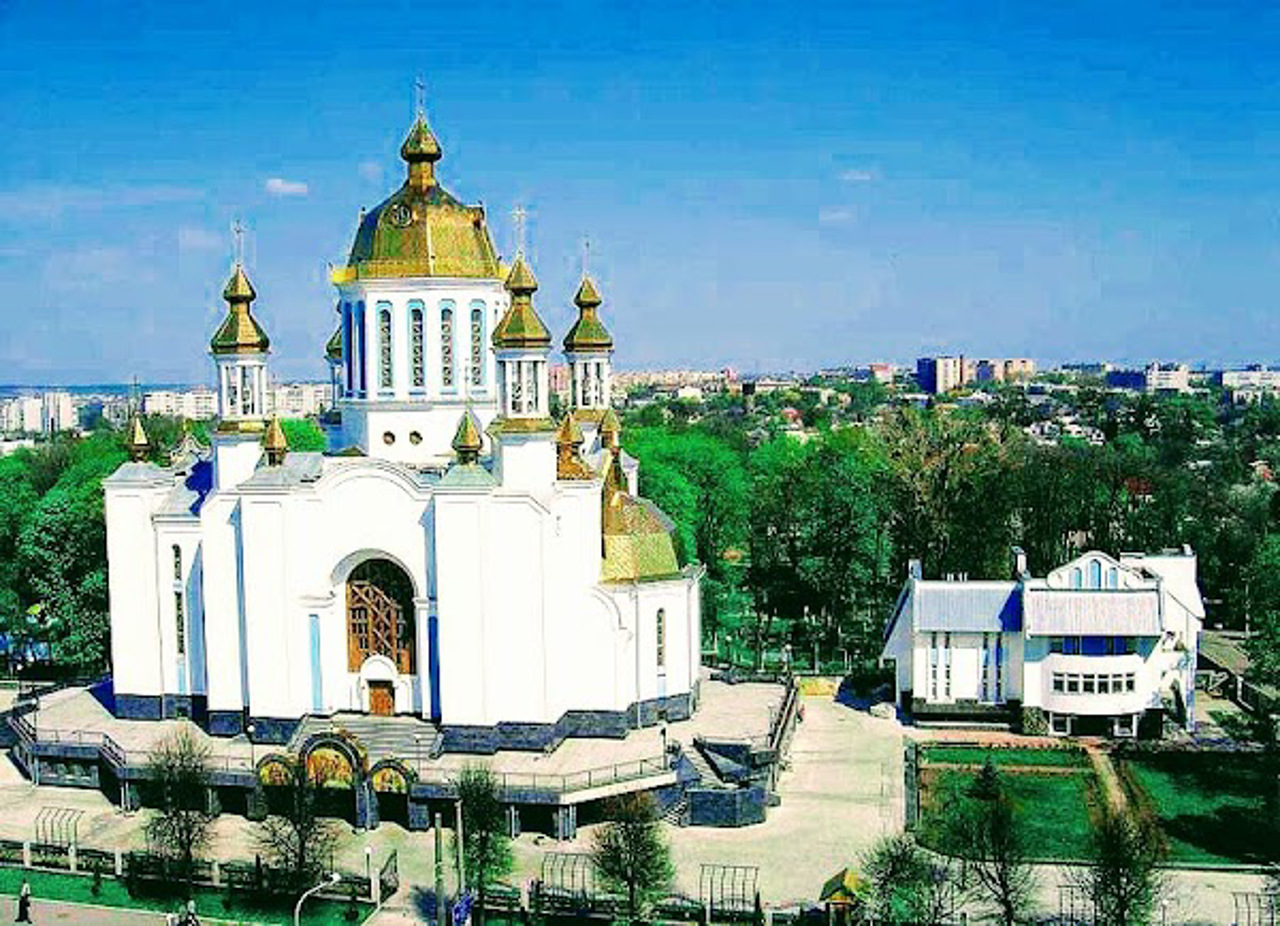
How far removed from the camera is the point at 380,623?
99.7 feet

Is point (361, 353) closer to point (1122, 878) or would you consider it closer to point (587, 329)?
point (587, 329)

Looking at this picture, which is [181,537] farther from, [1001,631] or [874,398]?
[874,398]

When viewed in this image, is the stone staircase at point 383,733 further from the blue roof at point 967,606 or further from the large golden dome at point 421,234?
the blue roof at point 967,606

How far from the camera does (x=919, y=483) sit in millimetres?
49562

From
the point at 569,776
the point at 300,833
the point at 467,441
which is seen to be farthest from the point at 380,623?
the point at 300,833

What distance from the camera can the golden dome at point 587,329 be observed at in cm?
3622

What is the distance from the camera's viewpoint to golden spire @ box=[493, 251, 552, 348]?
97.8 feet

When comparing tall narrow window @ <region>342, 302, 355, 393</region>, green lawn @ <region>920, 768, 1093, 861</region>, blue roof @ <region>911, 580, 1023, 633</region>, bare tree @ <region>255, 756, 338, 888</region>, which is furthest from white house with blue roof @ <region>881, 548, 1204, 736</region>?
bare tree @ <region>255, 756, 338, 888</region>

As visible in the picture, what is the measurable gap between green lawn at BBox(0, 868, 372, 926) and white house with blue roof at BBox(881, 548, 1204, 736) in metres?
17.4

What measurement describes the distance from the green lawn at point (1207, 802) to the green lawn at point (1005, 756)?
4.17 ft

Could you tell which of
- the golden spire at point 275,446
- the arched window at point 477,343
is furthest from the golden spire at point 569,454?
the golden spire at point 275,446

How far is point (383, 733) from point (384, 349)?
8.94 m

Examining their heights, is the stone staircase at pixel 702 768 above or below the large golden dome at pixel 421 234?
below

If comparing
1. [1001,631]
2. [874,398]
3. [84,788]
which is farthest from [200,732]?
[874,398]
